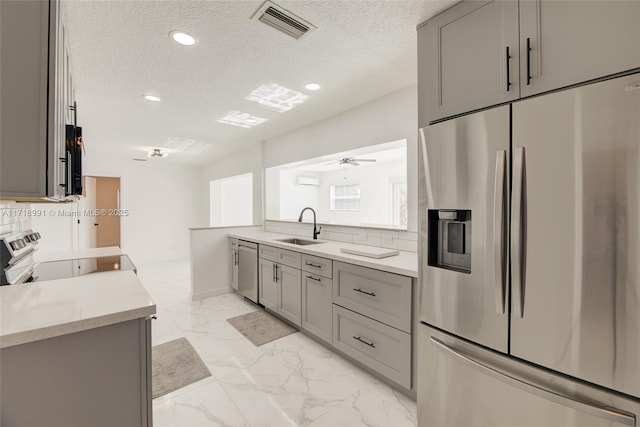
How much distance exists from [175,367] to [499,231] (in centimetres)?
248

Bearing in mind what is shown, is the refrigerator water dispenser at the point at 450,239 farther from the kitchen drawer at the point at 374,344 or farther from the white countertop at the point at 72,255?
the white countertop at the point at 72,255

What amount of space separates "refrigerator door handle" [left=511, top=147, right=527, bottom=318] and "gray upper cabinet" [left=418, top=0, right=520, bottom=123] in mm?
326

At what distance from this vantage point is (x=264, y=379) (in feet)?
7.06

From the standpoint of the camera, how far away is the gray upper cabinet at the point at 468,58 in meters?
1.31

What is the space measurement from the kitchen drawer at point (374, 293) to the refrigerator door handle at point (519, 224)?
2.27ft

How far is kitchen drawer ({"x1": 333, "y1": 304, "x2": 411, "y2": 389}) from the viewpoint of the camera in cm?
190

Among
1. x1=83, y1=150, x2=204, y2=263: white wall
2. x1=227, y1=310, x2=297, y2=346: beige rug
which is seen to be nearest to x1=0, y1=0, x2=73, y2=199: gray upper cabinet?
x1=227, y1=310, x2=297, y2=346: beige rug

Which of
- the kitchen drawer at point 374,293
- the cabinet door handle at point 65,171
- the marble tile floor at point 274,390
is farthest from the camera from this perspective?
the kitchen drawer at point 374,293

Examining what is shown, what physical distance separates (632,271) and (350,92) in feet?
7.62

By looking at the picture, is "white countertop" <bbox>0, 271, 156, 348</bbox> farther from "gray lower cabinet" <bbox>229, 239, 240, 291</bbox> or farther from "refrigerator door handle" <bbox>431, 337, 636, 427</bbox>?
"gray lower cabinet" <bbox>229, 239, 240, 291</bbox>

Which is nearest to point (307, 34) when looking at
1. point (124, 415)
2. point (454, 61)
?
point (454, 61)

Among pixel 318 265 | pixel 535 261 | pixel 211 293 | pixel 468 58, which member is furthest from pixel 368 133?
pixel 211 293

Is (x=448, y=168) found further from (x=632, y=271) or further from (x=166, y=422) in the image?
(x=166, y=422)

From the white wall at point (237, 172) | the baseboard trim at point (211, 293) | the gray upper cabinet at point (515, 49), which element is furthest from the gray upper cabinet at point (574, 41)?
the baseboard trim at point (211, 293)
